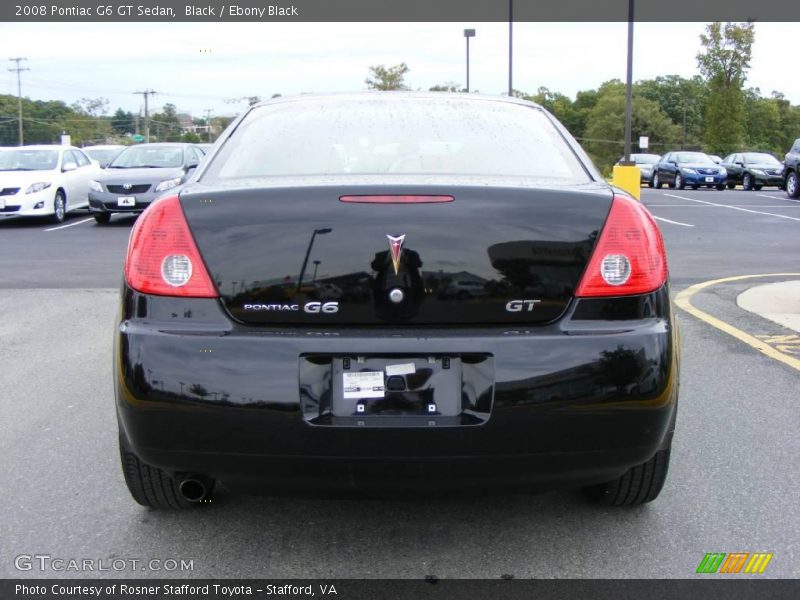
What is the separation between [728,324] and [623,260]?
4.66 m

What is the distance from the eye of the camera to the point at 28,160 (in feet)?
57.1

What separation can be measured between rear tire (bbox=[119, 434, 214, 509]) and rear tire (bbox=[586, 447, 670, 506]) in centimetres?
147

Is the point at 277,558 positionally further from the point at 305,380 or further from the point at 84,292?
the point at 84,292

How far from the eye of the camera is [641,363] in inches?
106

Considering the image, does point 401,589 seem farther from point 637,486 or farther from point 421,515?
point 637,486

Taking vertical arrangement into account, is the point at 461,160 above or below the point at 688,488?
above

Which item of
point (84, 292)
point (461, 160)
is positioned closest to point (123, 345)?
point (461, 160)

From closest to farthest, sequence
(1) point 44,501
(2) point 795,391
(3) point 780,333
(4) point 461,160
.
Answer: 1. (4) point 461,160
2. (1) point 44,501
3. (2) point 795,391
4. (3) point 780,333

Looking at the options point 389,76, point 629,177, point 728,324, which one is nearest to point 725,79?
point 389,76

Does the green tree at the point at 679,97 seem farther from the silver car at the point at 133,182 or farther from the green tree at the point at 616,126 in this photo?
the silver car at the point at 133,182

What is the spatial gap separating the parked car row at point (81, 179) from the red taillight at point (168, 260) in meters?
12.4

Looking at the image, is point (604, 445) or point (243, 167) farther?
point (243, 167)

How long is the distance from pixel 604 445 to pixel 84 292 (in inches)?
284

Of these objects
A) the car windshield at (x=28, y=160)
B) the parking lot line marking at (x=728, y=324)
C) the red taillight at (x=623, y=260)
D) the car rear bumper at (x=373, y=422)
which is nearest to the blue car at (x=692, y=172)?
the car windshield at (x=28, y=160)
